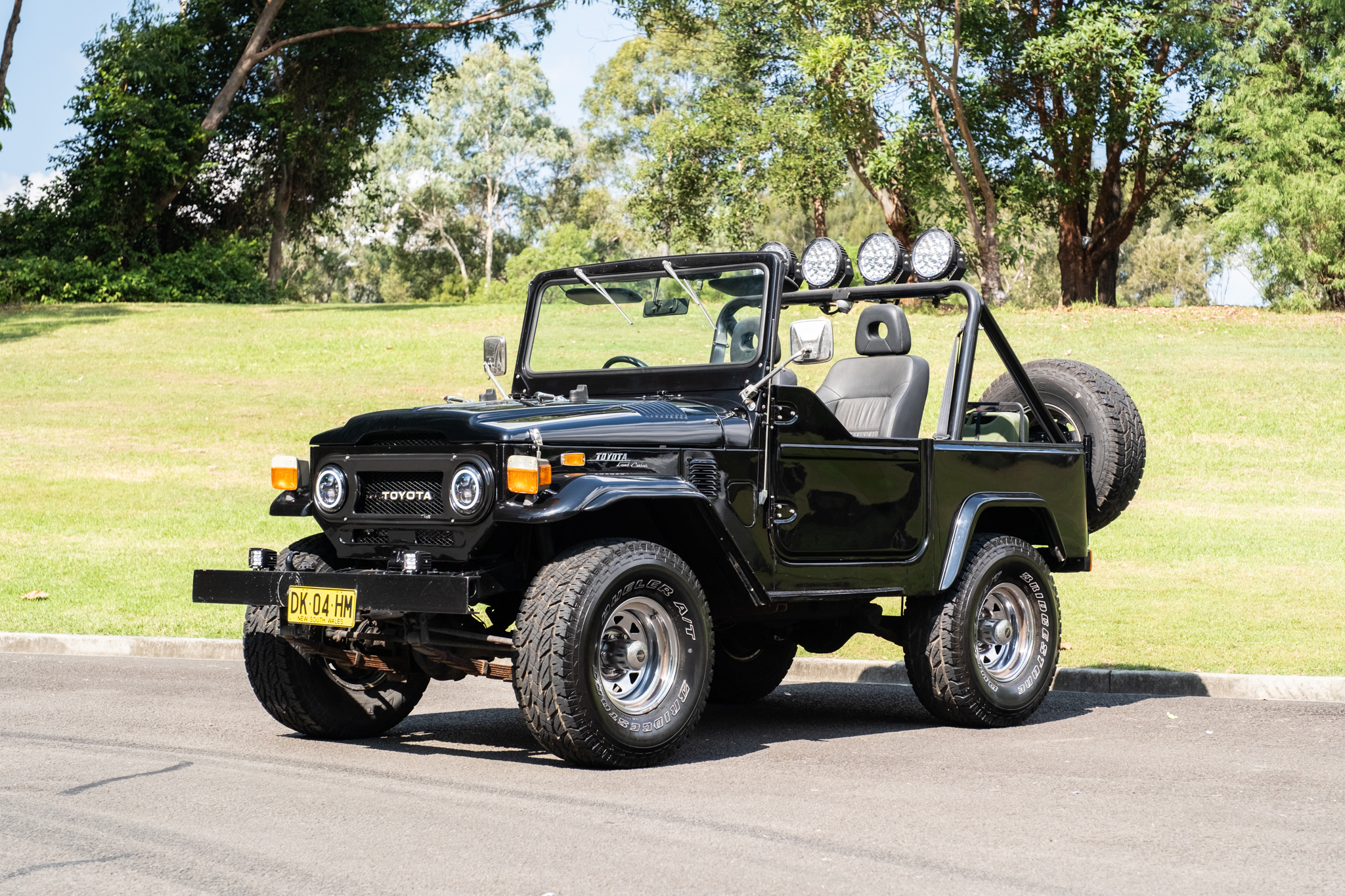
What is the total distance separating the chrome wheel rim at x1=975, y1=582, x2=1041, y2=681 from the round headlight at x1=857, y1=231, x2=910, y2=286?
1.77 metres

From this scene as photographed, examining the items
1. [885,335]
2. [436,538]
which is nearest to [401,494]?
→ [436,538]

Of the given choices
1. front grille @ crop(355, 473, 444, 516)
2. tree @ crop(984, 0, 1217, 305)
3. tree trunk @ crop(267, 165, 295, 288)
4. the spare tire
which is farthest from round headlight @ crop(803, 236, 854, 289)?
tree trunk @ crop(267, 165, 295, 288)

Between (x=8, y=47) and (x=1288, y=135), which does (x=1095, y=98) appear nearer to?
(x=1288, y=135)

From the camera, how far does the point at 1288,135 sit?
32750 millimetres

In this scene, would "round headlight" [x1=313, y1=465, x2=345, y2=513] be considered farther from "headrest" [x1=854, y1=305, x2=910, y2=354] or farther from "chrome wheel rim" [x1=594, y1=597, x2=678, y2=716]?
"headrest" [x1=854, y1=305, x2=910, y2=354]

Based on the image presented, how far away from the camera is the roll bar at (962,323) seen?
8016mm

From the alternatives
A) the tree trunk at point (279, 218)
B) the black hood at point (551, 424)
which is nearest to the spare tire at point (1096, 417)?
the black hood at point (551, 424)

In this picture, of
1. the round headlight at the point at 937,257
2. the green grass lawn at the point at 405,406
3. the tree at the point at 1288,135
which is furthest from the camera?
the tree at the point at 1288,135

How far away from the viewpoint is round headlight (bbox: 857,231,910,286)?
26.5 ft

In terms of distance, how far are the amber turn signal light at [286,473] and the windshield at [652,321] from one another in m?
1.69

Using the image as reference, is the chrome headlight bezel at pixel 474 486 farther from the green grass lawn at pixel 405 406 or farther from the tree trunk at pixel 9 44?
the tree trunk at pixel 9 44

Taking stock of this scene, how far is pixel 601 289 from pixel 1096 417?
120 inches

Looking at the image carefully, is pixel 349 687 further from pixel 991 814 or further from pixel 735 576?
pixel 991 814

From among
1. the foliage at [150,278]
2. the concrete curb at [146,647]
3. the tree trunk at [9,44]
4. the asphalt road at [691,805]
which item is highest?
the tree trunk at [9,44]
